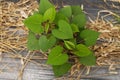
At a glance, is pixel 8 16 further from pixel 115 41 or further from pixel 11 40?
pixel 115 41

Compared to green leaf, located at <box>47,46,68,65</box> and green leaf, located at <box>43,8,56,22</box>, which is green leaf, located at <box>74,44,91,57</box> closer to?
green leaf, located at <box>47,46,68,65</box>

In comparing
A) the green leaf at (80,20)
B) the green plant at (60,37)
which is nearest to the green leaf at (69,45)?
the green plant at (60,37)

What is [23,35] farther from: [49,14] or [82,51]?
[82,51]

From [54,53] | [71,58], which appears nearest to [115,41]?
[71,58]

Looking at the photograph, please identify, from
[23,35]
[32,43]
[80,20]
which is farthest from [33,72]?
[80,20]

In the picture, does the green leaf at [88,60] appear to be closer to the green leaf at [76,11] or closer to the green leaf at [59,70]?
the green leaf at [59,70]

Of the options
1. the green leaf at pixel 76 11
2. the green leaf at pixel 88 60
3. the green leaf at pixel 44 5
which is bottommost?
the green leaf at pixel 88 60
